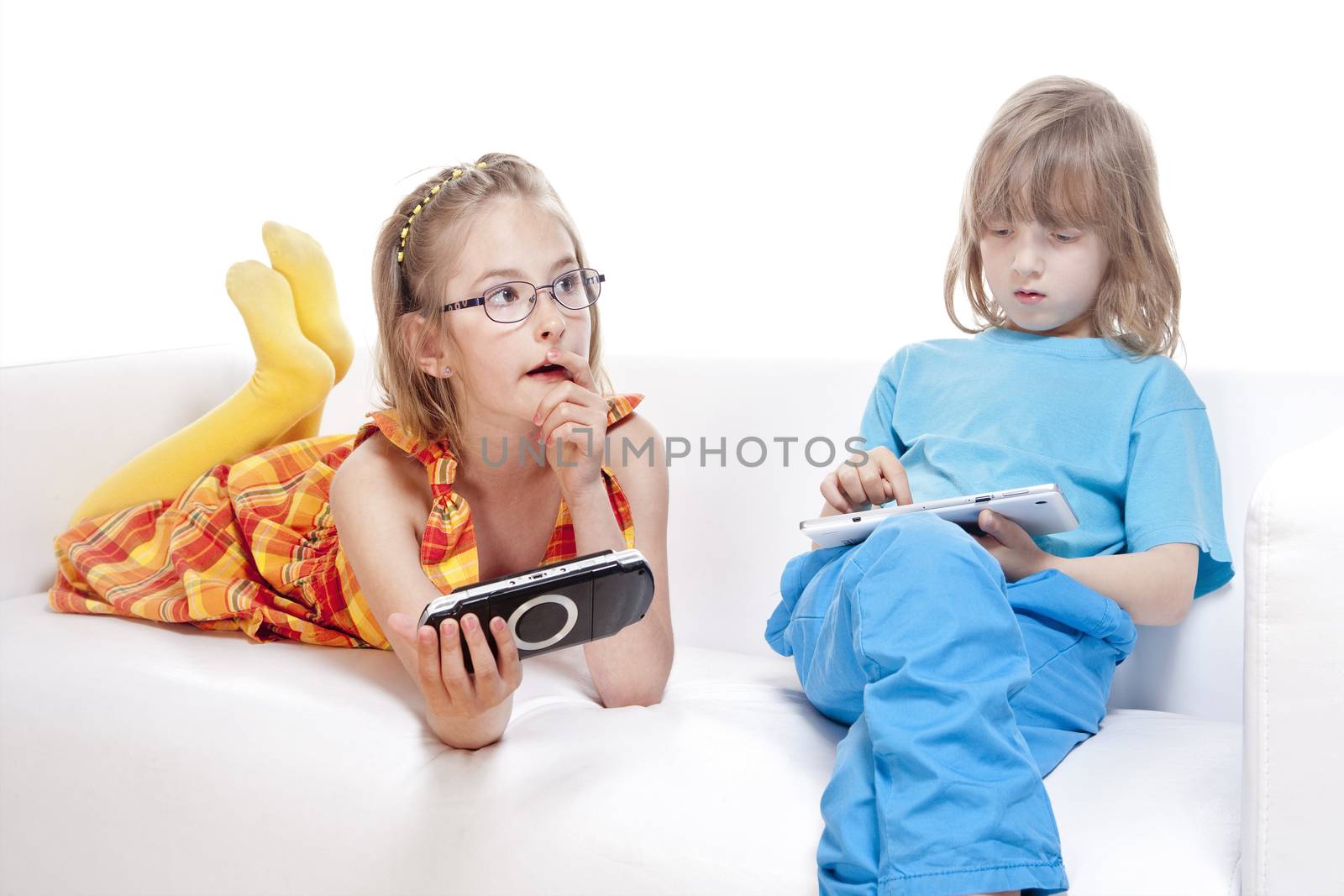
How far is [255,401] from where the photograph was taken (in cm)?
162

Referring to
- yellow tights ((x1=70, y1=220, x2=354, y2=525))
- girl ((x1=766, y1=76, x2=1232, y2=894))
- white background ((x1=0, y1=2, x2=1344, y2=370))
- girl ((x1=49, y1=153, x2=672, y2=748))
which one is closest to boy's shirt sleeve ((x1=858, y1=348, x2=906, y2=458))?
girl ((x1=766, y1=76, x2=1232, y2=894))

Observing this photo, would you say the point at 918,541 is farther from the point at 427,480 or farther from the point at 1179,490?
the point at 427,480

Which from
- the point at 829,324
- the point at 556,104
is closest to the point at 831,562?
the point at 829,324

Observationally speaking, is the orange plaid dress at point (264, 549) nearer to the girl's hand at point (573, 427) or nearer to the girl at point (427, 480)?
the girl at point (427, 480)

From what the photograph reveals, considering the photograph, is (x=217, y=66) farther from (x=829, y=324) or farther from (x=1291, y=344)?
(x=1291, y=344)

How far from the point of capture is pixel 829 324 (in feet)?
6.09

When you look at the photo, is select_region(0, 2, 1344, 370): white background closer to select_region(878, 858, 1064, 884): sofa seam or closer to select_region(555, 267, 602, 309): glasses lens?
select_region(555, 267, 602, 309): glasses lens

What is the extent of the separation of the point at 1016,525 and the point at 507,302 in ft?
1.84

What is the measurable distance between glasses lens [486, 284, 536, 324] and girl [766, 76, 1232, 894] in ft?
1.22

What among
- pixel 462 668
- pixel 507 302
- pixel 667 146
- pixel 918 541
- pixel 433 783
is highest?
pixel 667 146

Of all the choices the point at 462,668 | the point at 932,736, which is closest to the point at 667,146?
the point at 462,668

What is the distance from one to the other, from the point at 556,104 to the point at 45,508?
1.05 m

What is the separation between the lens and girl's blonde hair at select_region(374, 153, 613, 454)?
1239mm

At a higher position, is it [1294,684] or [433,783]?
[1294,684]
